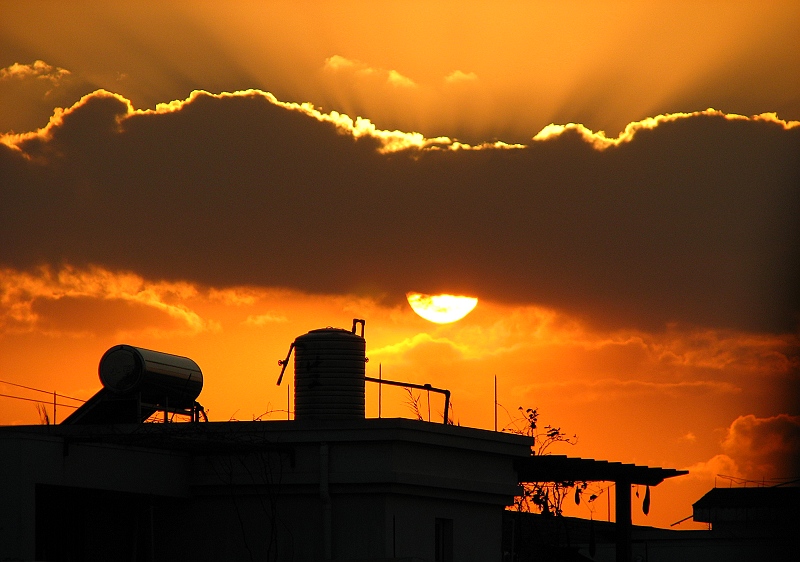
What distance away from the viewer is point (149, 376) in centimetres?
3131

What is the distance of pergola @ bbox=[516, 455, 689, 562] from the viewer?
1312 inches

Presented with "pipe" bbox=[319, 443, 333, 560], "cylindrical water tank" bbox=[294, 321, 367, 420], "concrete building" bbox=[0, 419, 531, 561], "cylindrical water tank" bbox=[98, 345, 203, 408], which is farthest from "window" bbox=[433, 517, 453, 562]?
"cylindrical water tank" bbox=[98, 345, 203, 408]

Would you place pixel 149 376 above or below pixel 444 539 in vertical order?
above

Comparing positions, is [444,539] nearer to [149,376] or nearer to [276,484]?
[276,484]

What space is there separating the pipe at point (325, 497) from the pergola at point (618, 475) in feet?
20.7

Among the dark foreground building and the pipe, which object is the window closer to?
the dark foreground building

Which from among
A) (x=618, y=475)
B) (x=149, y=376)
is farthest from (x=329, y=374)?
(x=618, y=475)

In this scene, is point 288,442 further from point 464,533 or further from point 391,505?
point 464,533

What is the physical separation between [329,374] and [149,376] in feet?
14.6

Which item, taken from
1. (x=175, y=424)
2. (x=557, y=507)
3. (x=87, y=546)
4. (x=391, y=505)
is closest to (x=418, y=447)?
(x=391, y=505)

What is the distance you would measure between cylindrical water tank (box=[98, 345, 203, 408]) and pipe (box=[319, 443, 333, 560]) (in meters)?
5.23

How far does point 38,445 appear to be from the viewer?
996 inches

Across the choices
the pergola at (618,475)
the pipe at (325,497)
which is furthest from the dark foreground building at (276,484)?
the pergola at (618,475)

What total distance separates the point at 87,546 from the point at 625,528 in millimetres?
14547
